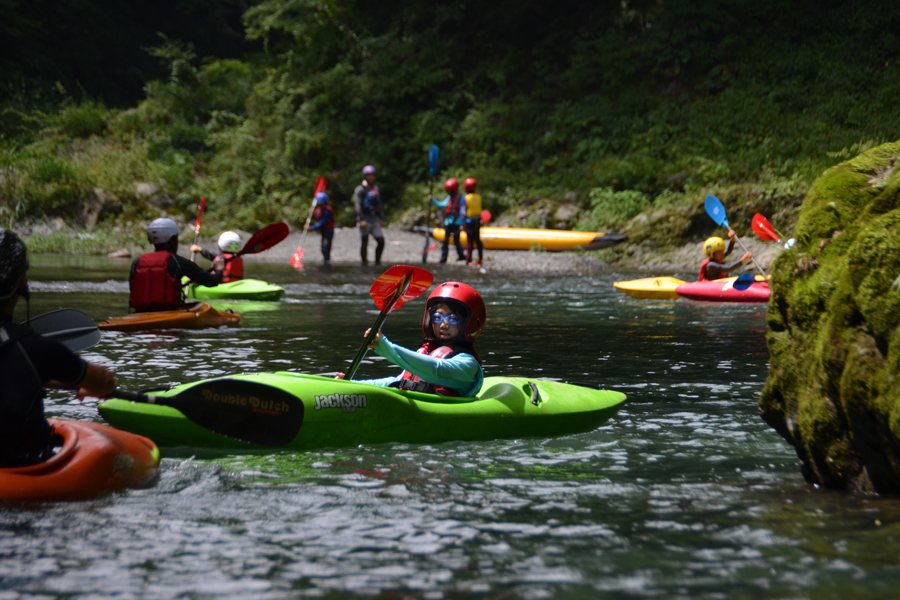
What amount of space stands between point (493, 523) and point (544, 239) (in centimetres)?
1564

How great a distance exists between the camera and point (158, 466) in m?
3.30

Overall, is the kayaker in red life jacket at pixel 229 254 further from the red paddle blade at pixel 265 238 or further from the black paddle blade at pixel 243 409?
the black paddle blade at pixel 243 409

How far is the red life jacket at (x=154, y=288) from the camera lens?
7215 millimetres

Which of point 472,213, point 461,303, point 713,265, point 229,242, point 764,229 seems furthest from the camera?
point 472,213

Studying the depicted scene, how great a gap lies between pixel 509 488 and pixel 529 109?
68.1ft

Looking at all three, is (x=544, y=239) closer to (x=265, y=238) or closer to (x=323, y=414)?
(x=265, y=238)

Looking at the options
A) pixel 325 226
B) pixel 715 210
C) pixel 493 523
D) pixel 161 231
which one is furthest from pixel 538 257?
pixel 493 523

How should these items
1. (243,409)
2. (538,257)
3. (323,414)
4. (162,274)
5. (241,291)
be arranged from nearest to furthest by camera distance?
1. (243,409)
2. (323,414)
3. (162,274)
4. (241,291)
5. (538,257)

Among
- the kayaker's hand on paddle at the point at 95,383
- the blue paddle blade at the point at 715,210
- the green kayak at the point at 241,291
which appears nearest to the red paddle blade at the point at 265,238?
the green kayak at the point at 241,291

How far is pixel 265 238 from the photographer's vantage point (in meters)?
8.72

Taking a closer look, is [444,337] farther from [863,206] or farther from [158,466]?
[863,206]

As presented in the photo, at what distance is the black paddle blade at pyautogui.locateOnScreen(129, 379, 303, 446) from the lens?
3.59 metres

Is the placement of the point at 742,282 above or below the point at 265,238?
below

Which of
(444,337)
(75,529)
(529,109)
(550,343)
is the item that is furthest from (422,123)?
(75,529)
